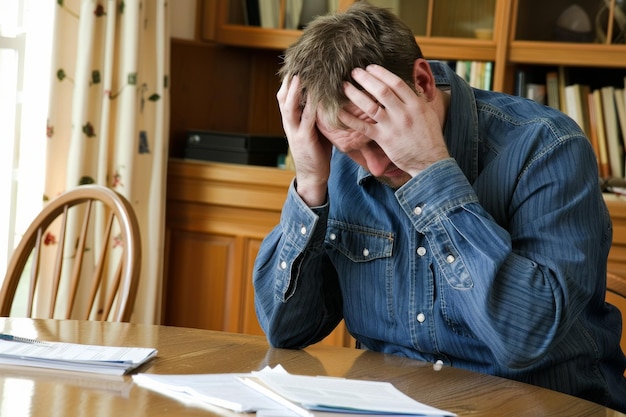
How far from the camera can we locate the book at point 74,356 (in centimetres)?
119

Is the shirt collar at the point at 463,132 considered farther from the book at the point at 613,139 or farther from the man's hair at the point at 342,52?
the book at the point at 613,139

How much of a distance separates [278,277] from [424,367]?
28 centimetres

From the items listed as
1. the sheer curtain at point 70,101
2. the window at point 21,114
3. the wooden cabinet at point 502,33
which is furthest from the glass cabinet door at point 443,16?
the window at point 21,114

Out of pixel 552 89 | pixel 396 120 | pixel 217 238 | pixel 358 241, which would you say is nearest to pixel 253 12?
pixel 217 238

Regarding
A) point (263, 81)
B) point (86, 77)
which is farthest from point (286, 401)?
point (263, 81)

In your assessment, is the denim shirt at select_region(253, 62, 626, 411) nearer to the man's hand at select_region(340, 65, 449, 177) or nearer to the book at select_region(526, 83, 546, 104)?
the man's hand at select_region(340, 65, 449, 177)

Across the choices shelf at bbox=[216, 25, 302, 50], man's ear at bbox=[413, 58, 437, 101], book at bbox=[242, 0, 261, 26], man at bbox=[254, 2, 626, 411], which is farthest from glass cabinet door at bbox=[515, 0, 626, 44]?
man's ear at bbox=[413, 58, 437, 101]

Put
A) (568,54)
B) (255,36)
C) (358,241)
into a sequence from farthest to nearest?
(255,36)
(568,54)
(358,241)

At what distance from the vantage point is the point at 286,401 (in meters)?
1.03

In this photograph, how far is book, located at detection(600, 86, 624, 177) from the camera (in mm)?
2803

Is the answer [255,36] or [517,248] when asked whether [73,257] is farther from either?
[517,248]

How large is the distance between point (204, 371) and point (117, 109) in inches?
61.5

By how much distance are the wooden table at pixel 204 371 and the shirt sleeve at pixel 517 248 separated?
78mm

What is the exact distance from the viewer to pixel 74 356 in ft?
3.99
